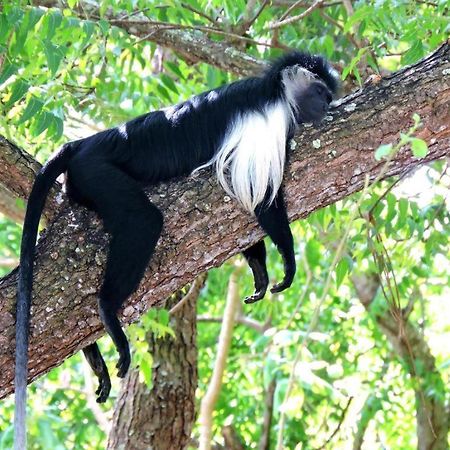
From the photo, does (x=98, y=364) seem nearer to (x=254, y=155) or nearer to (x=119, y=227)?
(x=119, y=227)

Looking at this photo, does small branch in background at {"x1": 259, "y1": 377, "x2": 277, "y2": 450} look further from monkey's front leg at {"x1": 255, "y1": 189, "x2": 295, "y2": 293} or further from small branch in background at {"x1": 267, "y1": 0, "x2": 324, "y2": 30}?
monkey's front leg at {"x1": 255, "y1": 189, "x2": 295, "y2": 293}

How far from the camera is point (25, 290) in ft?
5.77

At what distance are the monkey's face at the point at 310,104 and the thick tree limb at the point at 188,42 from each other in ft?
1.60

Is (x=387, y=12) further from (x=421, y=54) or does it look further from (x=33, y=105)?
(x=33, y=105)

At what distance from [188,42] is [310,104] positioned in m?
0.88

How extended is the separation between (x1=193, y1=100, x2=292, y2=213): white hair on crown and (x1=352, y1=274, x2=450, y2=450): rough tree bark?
7.30 feet

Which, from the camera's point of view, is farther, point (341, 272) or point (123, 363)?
point (341, 272)

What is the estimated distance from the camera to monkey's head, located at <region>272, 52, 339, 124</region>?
231 centimetres

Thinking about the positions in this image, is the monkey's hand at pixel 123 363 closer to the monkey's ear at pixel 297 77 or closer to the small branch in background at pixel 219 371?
the monkey's ear at pixel 297 77

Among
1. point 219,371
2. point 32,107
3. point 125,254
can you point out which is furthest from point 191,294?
point 125,254

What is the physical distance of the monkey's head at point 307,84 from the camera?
231 cm

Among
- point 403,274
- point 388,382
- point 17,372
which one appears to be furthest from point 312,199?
point 388,382

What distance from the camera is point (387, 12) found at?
2475 mm

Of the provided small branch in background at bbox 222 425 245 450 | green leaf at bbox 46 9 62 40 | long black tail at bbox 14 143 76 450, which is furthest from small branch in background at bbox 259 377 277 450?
green leaf at bbox 46 9 62 40
